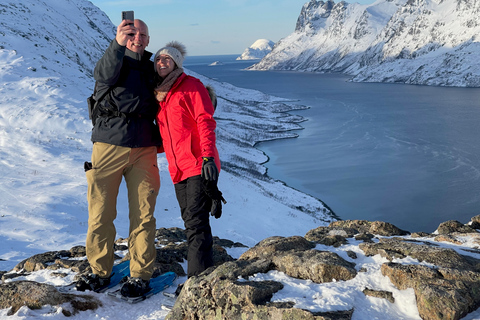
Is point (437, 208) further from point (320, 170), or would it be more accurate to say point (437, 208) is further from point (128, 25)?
point (128, 25)

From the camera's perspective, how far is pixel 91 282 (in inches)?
187

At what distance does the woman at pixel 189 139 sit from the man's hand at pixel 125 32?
0.37 metres

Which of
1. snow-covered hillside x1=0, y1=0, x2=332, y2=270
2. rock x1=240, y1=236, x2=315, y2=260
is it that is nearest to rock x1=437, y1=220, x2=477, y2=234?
rock x1=240, y1=236, x2=315, y2=260

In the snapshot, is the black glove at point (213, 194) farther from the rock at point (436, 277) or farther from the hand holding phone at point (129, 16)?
the hand holding phone at point (129, 16)

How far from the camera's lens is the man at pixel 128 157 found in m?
4.45

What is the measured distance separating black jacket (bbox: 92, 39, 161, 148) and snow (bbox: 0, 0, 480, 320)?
1.85m

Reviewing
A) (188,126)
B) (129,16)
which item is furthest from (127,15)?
(188,126)

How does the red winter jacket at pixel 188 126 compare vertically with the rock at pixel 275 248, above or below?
above

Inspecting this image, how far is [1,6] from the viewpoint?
117 ft

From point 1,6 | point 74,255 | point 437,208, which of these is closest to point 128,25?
point 74,255

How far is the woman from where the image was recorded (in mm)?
4371

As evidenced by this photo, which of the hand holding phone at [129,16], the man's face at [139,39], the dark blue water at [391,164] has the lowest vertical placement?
the dark blue water at [391,164]

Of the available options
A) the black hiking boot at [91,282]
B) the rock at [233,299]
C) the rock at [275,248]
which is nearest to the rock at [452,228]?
the rock at [275,248]

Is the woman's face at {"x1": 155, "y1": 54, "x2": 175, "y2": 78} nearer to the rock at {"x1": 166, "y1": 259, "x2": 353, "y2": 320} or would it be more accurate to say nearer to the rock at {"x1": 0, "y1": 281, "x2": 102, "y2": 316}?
the rock at {"x1": 166, "y1": 259, "x2": 353, "y2": 320}
